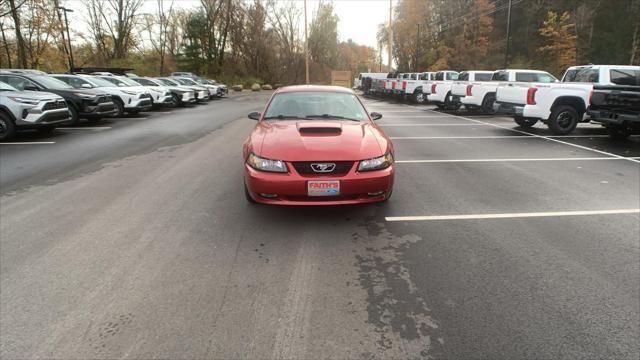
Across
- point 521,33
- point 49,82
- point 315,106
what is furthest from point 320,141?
point 521,33

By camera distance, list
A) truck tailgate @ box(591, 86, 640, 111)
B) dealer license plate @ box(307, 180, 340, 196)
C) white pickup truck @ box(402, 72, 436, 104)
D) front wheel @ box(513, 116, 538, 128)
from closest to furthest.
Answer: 1. dealer license plate @ box(307, 180, 340, 196)
2. truck tailgate @ box(591, 86, 640, 111)
3. front wheel @ box(513, 116, 538, 128)
4. white pickup truck @ box(402, 72, 436, 104)

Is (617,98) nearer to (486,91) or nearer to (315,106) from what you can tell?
(486,91)

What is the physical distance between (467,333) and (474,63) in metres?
57.0

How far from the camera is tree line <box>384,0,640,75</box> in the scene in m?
45.1

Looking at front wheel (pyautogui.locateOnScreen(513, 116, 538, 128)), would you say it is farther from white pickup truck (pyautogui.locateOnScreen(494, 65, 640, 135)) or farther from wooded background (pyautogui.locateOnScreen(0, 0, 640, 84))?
wooded background (pyautogui.locateOnScreen(0, 0, 640, 84))

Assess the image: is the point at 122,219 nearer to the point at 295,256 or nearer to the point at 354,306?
the point at 295,256

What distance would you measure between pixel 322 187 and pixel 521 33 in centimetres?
5960

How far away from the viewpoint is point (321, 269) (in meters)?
3.62

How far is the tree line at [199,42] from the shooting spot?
42656 mm

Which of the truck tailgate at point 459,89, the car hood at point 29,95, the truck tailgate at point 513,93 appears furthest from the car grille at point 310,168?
the truck tailgate at point 459,89

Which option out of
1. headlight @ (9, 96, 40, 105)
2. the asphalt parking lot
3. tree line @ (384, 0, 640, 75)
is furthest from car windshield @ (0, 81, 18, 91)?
tree line @ (384, 0, 640, 75)

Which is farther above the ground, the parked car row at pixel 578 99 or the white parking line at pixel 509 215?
the parked car row at pixel 578 99

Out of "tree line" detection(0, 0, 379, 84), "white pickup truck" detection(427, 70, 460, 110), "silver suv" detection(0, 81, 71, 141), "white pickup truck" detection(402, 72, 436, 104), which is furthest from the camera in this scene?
"tree line" detection(0, 0, 379, 84)

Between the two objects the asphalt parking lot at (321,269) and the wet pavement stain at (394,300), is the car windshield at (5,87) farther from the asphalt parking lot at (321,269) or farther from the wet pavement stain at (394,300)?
the wet pavement stain at (394,300)
